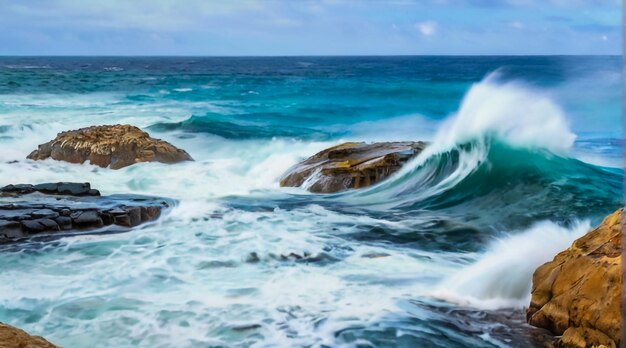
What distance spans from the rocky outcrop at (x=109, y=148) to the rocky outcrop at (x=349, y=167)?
236 centimetres

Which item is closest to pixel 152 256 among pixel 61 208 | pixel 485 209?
pixel 61 208

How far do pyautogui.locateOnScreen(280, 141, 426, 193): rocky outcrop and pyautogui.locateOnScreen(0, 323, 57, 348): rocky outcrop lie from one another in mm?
6007

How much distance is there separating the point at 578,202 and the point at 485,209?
1.08 m

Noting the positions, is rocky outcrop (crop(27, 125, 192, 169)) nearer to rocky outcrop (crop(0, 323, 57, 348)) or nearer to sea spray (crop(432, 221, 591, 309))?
sea spray (crop(432, 221, 591, 309))

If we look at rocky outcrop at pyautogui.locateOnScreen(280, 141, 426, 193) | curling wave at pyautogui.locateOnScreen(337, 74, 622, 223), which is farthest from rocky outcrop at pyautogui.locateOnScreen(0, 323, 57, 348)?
rocky outcrop at pyautogui.locateOnScreen(280, 141, 426, 193)

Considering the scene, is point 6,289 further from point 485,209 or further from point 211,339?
point 485,209

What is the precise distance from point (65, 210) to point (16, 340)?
413 centimetres

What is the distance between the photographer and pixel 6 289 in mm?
5312

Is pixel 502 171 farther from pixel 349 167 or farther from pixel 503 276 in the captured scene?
Result: pixel 503 276

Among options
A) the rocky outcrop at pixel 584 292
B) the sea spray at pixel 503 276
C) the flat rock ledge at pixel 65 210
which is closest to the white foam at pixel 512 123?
the sea spray at pixel 503 276

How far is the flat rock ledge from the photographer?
263 inches

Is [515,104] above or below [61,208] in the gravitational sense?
above

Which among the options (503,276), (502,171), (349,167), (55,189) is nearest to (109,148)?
(55,189)

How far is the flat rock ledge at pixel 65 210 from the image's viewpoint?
21.9 ft
